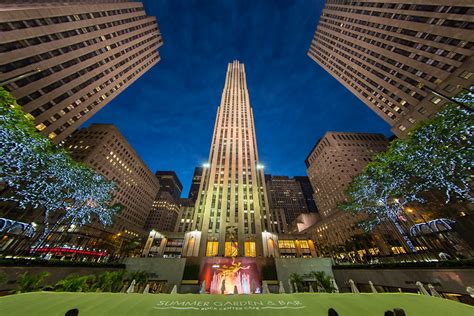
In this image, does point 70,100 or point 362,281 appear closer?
point 362,281

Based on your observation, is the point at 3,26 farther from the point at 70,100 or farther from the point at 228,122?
the point at 228,122

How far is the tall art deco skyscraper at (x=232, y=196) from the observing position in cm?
4725

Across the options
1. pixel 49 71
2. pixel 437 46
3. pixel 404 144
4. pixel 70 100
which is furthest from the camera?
pixel 70 100

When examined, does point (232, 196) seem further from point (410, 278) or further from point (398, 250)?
point (398, 250)

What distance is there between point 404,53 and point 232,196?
60035 millimetres

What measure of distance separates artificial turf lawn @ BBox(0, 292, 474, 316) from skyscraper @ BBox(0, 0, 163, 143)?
1663 inches

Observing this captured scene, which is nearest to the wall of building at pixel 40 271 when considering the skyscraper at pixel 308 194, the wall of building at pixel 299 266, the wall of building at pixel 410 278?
the wall of building at pixel 299 266

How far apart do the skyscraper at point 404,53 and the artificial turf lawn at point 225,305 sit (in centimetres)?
3468

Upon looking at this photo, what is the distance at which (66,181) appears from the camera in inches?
969

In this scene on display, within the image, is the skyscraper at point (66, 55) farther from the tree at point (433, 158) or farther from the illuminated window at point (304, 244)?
the illuminated window at point (304, 244)

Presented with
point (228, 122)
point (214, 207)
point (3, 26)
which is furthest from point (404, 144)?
point (3, 26)

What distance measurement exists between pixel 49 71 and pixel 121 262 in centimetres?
→ 4729

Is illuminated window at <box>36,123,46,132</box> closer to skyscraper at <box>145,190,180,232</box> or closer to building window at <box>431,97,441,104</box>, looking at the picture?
building window at <box>431,97,441,104</box>

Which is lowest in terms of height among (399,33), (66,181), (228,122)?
(66,181)
